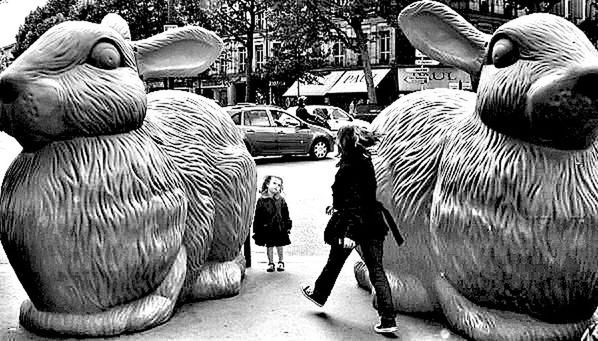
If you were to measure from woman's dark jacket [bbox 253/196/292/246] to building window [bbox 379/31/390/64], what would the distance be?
38100mm

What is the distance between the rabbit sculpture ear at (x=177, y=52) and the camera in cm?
564

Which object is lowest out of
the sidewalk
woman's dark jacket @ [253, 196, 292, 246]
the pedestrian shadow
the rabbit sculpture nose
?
the pedestrian shadow

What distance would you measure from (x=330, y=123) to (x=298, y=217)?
51.6ft

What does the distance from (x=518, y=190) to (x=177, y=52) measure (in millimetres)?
2792

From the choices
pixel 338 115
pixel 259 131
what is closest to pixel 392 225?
Answer: pixel 259 131

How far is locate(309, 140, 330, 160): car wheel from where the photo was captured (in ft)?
67.3

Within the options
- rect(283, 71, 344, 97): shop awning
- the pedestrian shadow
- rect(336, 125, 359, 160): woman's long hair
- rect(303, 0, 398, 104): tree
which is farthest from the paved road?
rect(283, 71, 344, 97): shop awning

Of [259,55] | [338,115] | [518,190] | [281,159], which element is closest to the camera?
[518,190]

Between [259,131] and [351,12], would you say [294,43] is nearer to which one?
[351,12]

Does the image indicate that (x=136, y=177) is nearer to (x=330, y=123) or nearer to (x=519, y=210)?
(x=519, y=210)

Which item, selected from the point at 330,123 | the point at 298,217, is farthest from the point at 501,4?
the point at 298,217

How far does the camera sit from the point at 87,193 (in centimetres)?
463

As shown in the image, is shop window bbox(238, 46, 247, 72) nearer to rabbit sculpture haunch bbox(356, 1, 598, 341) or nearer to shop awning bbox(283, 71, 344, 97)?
shop awning bbox(283, 71, 344, 97)

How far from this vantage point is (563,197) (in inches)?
173
